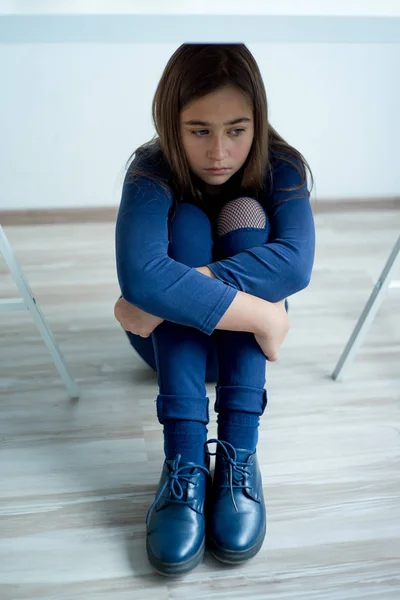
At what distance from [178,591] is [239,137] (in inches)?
24.4

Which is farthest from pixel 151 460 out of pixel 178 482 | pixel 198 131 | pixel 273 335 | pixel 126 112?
pixel 126 112

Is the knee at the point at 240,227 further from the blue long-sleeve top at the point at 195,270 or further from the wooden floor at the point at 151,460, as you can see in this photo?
the wooden floor at the point at 151,460

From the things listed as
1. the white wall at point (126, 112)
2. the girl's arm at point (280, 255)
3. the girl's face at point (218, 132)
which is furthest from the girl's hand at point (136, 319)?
the white wall at point (126, 112)

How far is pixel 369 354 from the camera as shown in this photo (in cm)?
131

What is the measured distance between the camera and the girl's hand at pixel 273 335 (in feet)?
3.07

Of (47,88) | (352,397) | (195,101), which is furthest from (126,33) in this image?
(47,88)

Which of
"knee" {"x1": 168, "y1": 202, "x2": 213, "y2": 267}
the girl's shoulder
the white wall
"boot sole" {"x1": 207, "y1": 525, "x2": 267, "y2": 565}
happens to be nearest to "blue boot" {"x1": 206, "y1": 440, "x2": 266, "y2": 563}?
"boot sole" {"x1": 207, "y1": 525, "x2": 267, "y2": 565}

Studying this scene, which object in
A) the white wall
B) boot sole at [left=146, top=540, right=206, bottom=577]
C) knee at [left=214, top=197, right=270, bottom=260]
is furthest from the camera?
the white wall

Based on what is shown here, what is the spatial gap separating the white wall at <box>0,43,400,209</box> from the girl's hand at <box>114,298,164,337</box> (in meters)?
0.89

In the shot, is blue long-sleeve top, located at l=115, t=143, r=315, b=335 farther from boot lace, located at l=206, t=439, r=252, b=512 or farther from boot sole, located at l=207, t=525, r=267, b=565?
boot sole, located at l=207, t=525, r=267, b=565

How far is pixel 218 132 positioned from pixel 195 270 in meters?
0.19

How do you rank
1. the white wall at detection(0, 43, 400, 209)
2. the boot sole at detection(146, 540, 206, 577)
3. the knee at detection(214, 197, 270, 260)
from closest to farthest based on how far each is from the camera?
the boot sole at detection(146, 540, 206, 577) → the knee at detection(214, 197, 270, 260) → the white wall at detection(0, 43, 400, 209)

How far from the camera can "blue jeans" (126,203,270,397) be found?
94 cm

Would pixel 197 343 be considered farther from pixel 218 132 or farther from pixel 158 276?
pixel 218 132
